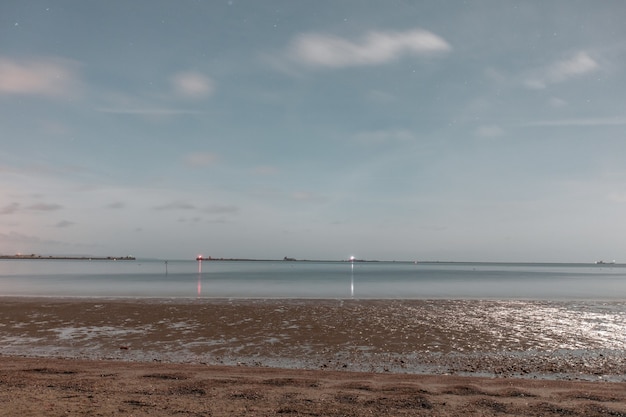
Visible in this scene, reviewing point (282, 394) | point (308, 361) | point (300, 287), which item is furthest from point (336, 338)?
point (300, 287)

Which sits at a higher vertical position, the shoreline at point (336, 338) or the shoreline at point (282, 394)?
the shoreline at point (282, 394)

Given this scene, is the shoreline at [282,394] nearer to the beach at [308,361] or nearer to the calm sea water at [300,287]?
the beach at [308,361]

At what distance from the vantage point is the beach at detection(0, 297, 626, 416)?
9.33m

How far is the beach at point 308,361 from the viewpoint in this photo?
933 cm

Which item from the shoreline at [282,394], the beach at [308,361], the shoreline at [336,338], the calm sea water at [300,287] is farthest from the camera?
the calm sea water at [300,287]

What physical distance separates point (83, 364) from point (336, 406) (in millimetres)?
9334

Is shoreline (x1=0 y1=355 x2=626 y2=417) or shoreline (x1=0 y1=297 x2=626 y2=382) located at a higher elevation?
shoreline (x1=0 y1=355 x2=626 y2=417)

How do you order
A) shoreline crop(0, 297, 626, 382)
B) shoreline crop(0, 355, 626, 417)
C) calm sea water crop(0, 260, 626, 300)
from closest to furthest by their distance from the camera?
1. shoreline crop(0, 355, 626, 417)
2. shoreline crop(0, 297, 626, 382)
3. calm sea water crop(0, 260, 626, 300)

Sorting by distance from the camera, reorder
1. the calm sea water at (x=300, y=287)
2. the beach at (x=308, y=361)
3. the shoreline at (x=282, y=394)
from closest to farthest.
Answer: the shoreline at (x=282, y=394) → the beach at (x=308, y=361) → the calm sea water at (x=300, y=287)

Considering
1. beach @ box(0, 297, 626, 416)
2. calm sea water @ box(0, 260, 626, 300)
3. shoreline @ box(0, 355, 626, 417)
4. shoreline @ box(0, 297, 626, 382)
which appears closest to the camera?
shoreline @ box(0, 355, 626, 417)

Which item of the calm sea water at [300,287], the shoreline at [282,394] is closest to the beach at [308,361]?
the shoreline at [282,394]

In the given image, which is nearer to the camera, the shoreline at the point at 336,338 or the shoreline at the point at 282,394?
the shoreline at the point at 282,394

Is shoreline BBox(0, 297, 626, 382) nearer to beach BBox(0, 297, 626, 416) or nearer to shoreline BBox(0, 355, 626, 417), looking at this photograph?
beach BBox(0, 297, 626, 416)

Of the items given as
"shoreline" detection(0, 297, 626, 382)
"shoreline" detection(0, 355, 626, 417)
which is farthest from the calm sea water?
"shoreline" detection(0, 355, 626, 417)
